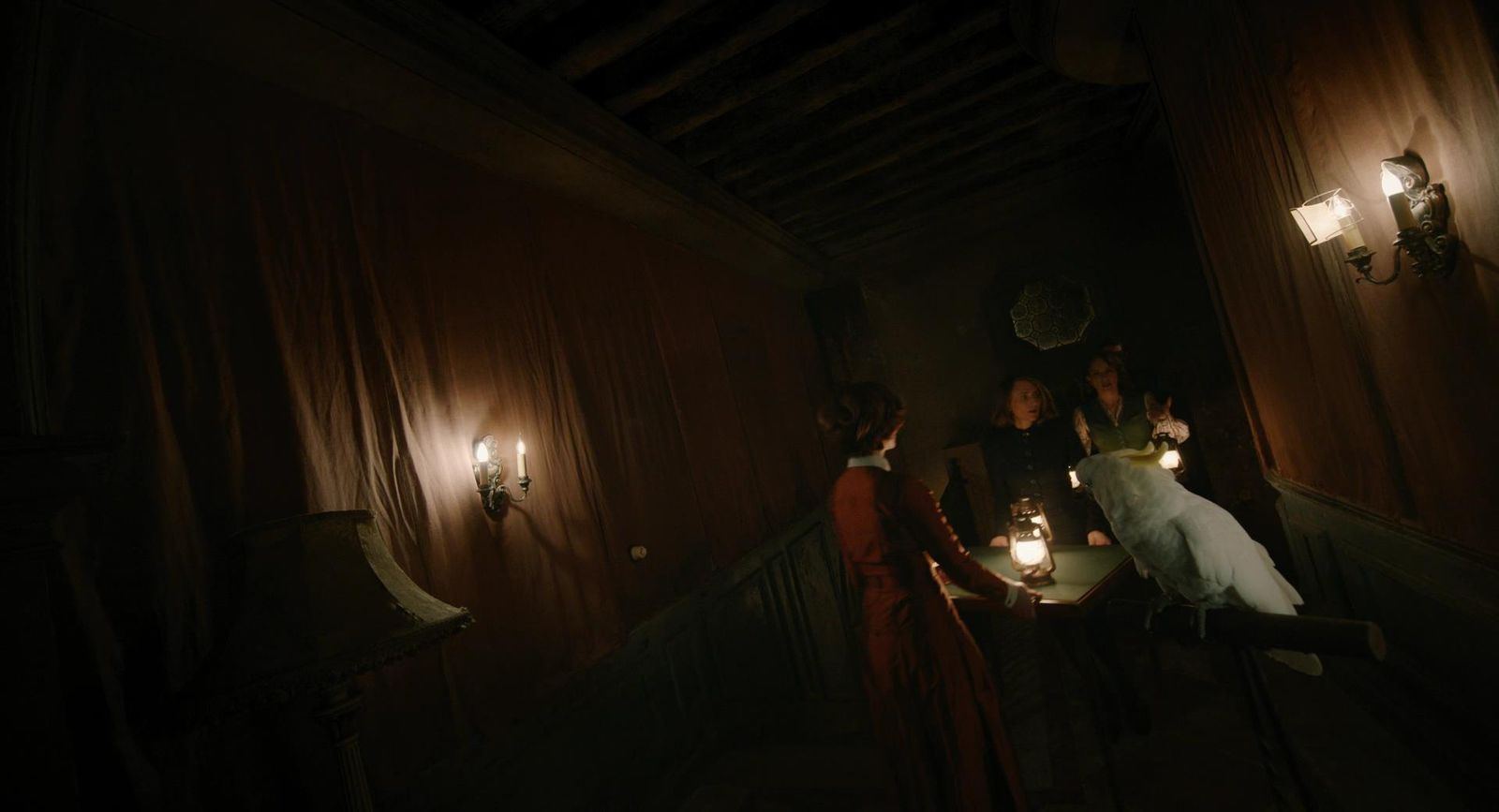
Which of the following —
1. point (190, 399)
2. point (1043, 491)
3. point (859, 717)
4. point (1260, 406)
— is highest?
point (190, 399)

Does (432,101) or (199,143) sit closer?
(199,143)

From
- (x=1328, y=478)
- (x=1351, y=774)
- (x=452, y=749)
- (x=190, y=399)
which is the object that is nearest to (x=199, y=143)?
(x=190, y=399)

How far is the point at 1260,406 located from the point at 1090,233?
3.66 m

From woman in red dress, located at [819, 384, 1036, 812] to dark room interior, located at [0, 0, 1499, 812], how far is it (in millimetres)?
24

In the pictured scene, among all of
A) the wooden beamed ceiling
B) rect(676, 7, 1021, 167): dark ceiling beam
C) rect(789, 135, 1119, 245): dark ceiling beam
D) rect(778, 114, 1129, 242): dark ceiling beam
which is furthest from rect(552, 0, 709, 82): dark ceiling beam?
rect(789, 135, 1119, 245): dark ceiling beam

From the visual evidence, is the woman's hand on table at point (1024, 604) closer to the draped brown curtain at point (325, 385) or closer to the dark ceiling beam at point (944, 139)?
the draped brown curtain at point (325, 385)

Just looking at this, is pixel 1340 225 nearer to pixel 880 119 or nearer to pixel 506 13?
pixel 880 119

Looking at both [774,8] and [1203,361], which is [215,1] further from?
[1203,361]

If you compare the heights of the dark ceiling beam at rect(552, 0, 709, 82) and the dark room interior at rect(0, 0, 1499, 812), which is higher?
the dark ceiling beam at rect(552, 0, 709, 82)

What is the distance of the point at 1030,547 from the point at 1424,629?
140cm

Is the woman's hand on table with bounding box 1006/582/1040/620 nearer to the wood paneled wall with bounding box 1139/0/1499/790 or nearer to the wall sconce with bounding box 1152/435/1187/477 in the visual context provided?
the wood paneled wall with bounding box 1139/0/1499/790

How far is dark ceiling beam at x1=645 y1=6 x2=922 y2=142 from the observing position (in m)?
3.47

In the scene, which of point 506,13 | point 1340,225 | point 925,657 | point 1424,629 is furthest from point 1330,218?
point 506,13

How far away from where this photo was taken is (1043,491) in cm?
517
